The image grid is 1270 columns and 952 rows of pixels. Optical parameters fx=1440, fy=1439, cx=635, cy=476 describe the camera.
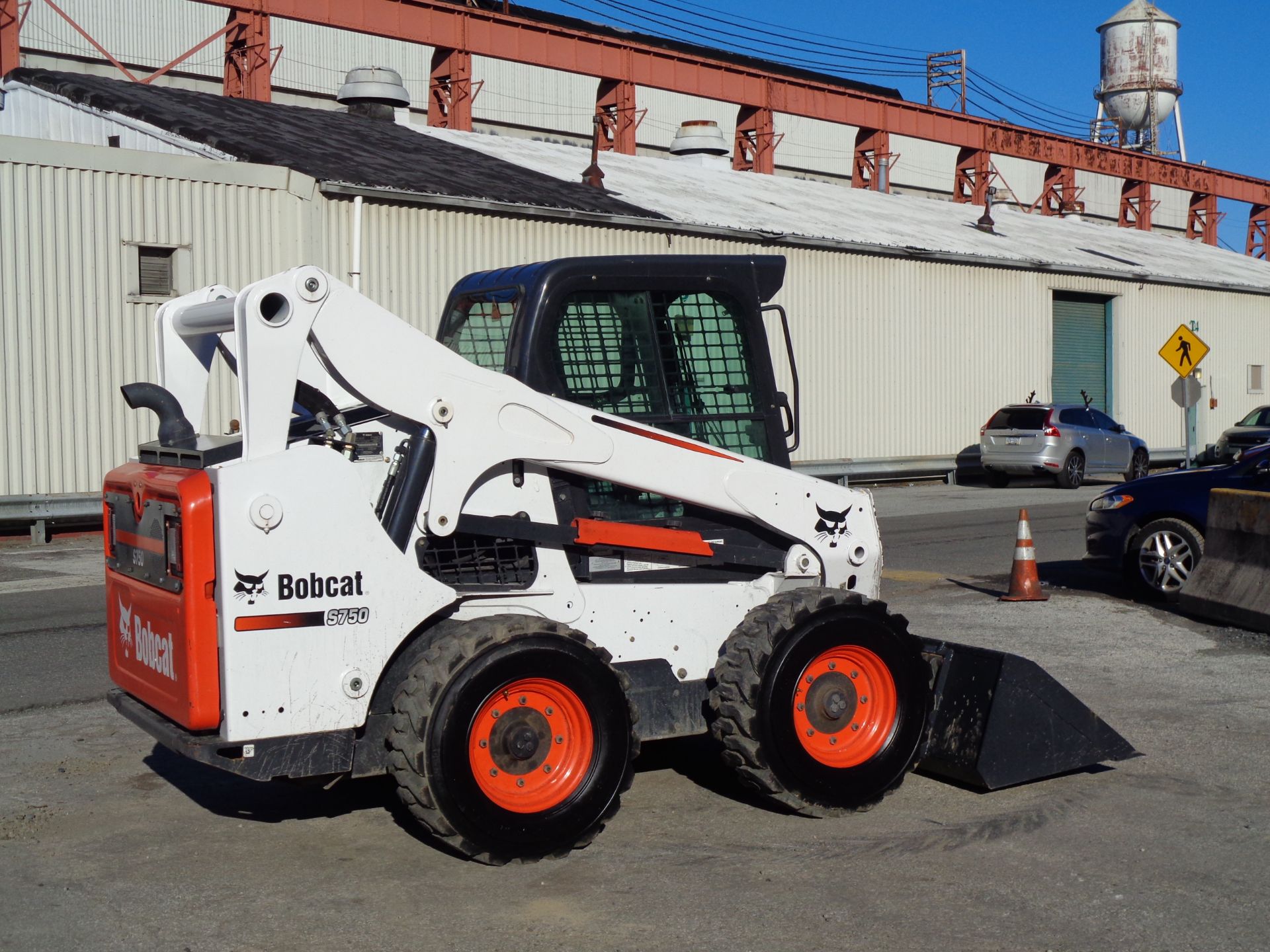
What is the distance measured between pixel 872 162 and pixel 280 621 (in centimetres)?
4404

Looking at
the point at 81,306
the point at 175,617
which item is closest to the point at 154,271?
the point at 81,306

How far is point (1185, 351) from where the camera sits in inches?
1003

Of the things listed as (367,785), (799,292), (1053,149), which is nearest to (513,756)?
(367,785)

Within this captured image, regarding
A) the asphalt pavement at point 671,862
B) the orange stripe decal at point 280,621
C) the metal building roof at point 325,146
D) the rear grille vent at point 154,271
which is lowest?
the asphalt pavement at point 671,862

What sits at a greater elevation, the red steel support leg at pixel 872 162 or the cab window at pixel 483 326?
the red steel support leg at pixel 872 162

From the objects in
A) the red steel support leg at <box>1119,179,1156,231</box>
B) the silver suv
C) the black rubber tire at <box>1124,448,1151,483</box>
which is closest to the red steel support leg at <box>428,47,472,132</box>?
the silver suv

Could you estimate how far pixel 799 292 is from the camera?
2822 cm

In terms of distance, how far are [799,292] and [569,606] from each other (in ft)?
75.4

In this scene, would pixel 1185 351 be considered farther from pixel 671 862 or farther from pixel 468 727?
pixel 468 727

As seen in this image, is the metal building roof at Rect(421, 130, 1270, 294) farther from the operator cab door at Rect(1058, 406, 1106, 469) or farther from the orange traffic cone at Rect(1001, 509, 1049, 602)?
the orange traffic cone at Rect(1001, 509, 1049, 602)

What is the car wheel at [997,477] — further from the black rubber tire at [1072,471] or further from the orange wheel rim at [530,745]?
the orange wheel rim at [530,745]

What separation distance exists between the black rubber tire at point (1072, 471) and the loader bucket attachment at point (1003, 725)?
23298 millimetres

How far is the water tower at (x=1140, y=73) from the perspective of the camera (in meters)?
66.3

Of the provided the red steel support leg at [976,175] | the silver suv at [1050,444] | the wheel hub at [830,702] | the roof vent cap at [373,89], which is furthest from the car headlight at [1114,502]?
the red steel support leg at [976,175]
